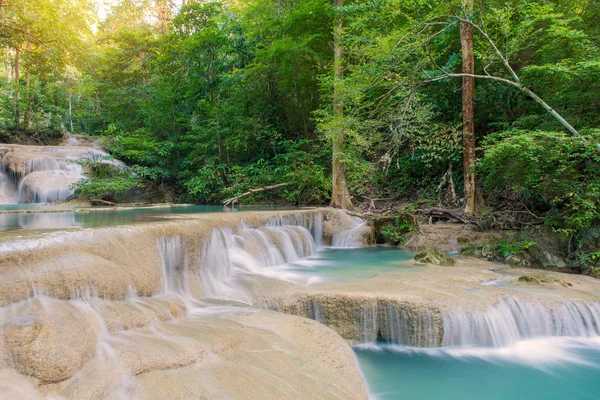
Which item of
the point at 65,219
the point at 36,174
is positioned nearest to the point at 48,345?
the point at 65,219

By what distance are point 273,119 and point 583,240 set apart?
12.7 metres

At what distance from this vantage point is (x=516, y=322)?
420 centimetres

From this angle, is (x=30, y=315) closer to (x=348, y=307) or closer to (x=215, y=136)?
(x=348, y=307)

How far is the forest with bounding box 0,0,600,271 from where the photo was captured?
275 inches

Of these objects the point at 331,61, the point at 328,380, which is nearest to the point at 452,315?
the point at 328,380

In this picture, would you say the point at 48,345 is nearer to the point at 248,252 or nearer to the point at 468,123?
the point at 248,252

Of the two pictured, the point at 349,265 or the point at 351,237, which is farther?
the point at 351,237

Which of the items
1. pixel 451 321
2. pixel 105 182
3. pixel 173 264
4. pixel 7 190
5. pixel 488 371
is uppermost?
pixel 105 182

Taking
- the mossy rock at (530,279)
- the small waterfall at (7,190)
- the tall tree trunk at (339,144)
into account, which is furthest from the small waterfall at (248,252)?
the small waterfall at (7,190)

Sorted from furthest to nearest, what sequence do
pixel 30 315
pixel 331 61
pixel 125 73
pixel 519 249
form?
pixel 125 73 < pixel 331 61 < pixel 519 249 < pixel 30 315

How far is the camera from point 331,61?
13.4 meters

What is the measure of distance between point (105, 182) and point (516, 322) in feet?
45.1

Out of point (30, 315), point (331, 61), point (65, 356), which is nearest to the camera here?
point (65, 356)

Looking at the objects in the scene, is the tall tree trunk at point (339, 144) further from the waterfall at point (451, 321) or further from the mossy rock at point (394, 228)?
the waterfall at point (451, 321)
